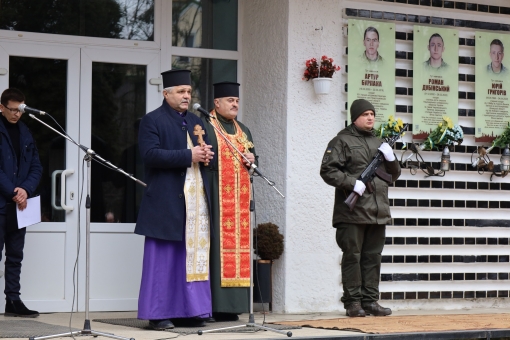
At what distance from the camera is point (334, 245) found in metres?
9.63

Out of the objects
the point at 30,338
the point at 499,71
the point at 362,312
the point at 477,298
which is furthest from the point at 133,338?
the point at 499,71

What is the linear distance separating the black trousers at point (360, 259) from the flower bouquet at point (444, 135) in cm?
141

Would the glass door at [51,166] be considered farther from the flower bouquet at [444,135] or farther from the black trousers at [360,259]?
the flower bouquet at [444,135]

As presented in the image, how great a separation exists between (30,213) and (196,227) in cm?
162

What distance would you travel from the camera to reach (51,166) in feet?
30.5

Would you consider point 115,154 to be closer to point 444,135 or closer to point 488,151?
point 444,135

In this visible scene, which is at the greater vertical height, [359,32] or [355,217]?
[359,32]

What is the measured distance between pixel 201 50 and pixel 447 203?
2.90 metres

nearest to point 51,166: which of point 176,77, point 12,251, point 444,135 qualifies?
point 12,251

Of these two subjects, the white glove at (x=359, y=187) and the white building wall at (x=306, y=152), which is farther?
the white building wall at (x=306, y=152)

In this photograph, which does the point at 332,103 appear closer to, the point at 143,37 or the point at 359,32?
the point at 359,32

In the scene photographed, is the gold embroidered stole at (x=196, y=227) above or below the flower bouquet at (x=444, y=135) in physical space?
below

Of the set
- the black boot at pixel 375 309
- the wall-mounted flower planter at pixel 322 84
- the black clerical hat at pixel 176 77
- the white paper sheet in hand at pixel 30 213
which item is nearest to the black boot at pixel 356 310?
the black boot at pixel 375 309

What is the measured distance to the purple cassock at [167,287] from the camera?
7.80m
